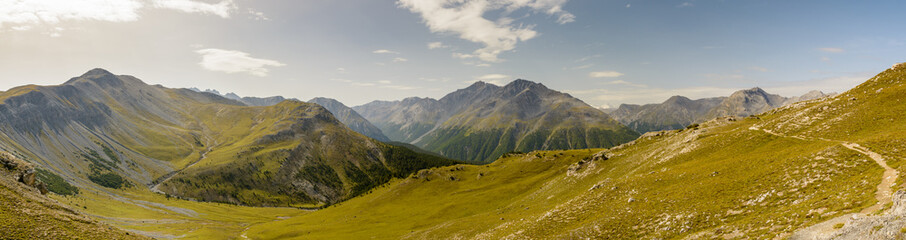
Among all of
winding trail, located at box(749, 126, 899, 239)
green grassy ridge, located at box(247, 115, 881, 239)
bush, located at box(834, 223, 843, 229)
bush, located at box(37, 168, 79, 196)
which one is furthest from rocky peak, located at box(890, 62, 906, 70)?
bush, located at box(37, 168, 79, 196)

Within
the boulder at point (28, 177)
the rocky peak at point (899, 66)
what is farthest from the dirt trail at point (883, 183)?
the boulder at point (28, 177)

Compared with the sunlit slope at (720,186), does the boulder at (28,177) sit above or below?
above

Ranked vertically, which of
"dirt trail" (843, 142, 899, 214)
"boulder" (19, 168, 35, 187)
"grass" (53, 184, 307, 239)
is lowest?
"grass" (53, 184, 307, 239)

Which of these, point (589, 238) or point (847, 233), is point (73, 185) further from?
point (847, 233)

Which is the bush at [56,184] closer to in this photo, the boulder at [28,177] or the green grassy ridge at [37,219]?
the boulder at [28,177]

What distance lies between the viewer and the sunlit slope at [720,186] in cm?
2567

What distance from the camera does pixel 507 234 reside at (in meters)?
45.9

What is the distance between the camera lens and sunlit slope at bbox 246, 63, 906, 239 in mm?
25672

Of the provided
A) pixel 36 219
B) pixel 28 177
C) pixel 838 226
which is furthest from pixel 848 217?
pixel 28 177

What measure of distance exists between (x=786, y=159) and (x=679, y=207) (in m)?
14.7

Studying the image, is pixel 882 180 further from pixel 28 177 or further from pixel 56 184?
pixel 56 184

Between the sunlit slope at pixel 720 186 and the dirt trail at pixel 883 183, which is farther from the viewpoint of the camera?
the sunlit slope at pixel 720 186

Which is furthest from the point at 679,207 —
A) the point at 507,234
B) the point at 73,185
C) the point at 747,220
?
the point at 73,185

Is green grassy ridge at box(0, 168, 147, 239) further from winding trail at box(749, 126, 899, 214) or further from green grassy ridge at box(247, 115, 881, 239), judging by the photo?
winding trail at box(749, 126, 899, 214)
